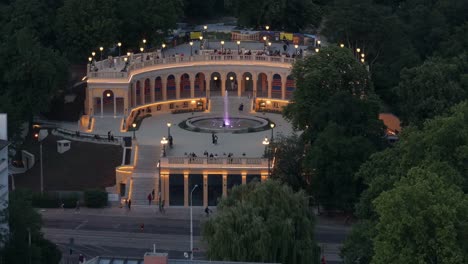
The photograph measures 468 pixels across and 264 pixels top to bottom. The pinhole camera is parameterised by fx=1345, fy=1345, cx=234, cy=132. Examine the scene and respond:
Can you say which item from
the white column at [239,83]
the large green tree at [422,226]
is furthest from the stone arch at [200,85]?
the large green tree at [422,226]

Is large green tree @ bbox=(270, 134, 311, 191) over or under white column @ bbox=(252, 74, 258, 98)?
under

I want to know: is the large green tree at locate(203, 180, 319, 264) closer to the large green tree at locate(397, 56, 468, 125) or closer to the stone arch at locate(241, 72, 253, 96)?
the large green tree at locate(397, 56, 468, 125)

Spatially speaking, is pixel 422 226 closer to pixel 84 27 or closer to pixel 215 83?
pixel 215 83

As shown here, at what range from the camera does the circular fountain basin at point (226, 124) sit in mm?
135500

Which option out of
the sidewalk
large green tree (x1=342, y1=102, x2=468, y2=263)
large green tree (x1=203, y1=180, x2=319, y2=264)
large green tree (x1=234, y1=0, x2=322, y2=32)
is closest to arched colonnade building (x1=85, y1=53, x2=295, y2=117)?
large green tree (x1=234, y1=0, x2=322, y2=32)

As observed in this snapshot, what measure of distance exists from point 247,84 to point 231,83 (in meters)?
1.97

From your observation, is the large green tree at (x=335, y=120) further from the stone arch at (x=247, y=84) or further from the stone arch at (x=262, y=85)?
the stone arch at (x=247, y=84)

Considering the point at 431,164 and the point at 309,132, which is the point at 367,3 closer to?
the point at 309,132

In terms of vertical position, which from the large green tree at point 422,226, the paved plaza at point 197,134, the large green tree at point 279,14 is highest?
the large green tree at point 279,14

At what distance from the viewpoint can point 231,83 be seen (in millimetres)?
156000

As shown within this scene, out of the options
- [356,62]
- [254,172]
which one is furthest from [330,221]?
[356,62]

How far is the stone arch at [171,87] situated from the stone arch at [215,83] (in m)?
4.31

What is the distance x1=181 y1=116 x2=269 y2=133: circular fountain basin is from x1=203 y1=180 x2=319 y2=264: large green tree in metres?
43.4

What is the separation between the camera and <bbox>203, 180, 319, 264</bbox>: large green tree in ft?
287
